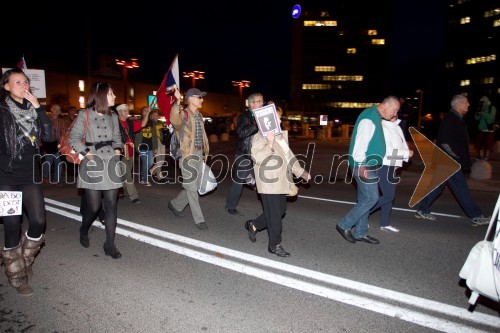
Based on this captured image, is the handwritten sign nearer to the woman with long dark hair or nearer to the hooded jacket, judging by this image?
the woman with long dark hair

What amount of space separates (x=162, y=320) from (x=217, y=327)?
498 millimetres

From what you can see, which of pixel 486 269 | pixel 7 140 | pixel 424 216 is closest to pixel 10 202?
pixel 7 140

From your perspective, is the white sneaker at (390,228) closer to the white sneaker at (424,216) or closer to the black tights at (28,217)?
the white sneaker at (424,216)

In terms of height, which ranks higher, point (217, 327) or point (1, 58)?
point (1, 58)

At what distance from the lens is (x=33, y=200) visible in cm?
376

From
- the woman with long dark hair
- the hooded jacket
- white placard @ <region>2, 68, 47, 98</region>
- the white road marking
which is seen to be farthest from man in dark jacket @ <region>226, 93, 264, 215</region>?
white placard @ <region>2, 68, 47, 98</region>

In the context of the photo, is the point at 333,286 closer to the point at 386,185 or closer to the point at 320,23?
the point at 386,185

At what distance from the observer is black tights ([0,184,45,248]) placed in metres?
3.68

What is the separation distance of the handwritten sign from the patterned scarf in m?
0.53

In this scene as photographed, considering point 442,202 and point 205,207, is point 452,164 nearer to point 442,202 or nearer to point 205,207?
point 442,202

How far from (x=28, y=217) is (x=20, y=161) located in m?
0.57

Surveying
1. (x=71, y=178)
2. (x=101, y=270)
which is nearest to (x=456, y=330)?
(x=101, y=270)

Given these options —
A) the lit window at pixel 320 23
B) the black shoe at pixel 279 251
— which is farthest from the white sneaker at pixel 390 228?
the lit window at pixel 320 23

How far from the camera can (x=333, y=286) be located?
3.87m
